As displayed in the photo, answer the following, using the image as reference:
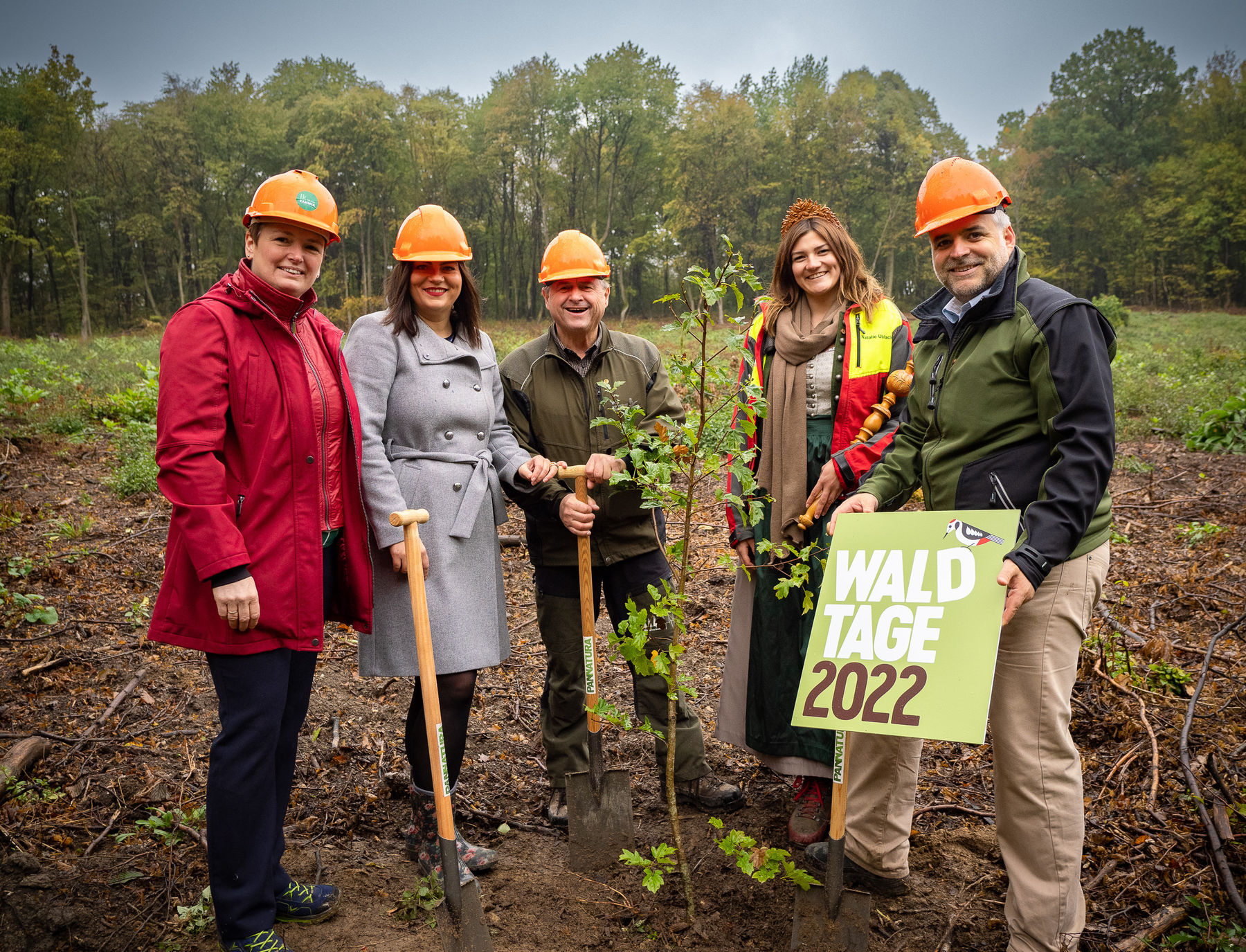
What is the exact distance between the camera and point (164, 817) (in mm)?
3139

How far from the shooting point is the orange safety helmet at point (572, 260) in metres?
3.27

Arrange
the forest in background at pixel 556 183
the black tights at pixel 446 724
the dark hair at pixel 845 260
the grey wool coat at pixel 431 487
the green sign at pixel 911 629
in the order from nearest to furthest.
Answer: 1. the green sign at pixel 911 629
2. the grey wool coat at pixel 431 487
3. the black tights at pixel 446 724
4. the dark hair at pixel 845 260
5. the forest in background at pixel 556 183

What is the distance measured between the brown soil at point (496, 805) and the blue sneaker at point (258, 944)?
24 cm

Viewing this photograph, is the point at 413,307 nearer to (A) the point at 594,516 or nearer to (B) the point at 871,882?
(A) the point at 594,516

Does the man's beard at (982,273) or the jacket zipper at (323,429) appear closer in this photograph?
the man's beard at (982,273)

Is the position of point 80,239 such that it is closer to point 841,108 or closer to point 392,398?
point 841,108

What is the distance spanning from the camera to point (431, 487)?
113 inches

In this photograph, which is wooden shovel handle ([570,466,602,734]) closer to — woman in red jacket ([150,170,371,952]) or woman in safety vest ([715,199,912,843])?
woman in safety vest ([715,199,912,843])

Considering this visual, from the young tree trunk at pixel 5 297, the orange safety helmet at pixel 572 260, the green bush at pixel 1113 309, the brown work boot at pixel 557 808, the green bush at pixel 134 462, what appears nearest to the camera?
the orange safety helmet at pixel 572 260

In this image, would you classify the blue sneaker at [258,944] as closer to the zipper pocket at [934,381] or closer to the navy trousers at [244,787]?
the navy trousers at [244,787]

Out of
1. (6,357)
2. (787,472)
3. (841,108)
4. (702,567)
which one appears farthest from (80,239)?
(787,472)

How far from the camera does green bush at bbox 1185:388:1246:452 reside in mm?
9203

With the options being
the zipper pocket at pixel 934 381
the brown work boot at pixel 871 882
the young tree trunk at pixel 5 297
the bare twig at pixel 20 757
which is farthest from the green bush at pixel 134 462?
the young tree trunk at pixel 5 297

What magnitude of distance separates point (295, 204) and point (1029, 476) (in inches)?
93.6
